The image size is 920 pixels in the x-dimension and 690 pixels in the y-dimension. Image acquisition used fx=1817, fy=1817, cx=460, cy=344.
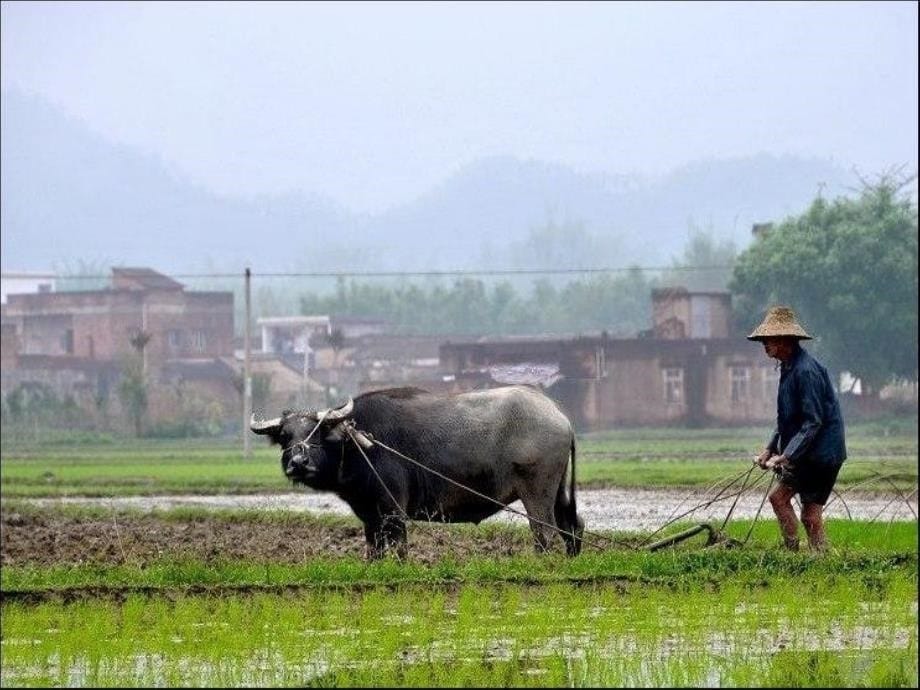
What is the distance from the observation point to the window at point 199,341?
189 feet

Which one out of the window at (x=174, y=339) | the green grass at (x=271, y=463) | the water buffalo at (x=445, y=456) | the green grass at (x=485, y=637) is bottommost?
the green grass at (x=271, y=463)

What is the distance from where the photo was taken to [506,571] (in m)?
10.1

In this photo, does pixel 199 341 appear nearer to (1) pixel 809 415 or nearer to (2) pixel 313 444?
(2) pixel 313 444

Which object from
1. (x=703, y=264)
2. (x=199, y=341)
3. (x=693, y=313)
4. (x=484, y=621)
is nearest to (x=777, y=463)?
(x=484, y=621)

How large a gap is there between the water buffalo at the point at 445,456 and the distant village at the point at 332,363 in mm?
28440

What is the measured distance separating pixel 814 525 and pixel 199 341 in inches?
1925

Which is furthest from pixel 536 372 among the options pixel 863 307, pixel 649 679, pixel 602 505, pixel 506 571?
pixel 649 679

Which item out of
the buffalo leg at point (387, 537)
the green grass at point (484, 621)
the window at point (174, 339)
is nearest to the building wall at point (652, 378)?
the window at point (174, 339)

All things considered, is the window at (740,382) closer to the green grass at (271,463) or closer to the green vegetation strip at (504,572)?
the green grass at (271,463)

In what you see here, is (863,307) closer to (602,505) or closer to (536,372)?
(536,372)

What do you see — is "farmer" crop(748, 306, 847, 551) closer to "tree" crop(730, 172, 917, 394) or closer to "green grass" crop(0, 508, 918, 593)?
"green grass" crop(0, 508, 918, 593)

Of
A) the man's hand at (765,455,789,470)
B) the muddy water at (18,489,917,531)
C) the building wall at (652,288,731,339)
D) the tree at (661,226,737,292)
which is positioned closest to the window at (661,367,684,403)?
the building wall at (652,288,731,339)

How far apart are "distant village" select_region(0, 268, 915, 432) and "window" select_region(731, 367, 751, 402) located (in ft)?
0.08

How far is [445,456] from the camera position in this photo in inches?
464
